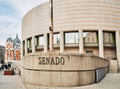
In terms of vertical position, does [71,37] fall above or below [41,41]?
above

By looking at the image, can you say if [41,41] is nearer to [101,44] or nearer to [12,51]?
[101,44]

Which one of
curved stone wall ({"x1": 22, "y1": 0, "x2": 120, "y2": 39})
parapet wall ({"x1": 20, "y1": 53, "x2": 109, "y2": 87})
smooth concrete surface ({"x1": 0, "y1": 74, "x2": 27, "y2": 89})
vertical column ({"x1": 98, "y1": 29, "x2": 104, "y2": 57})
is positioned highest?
curved stone wall ({"x1": 22, "y1": 0, "x2": 120, "y2": 39})

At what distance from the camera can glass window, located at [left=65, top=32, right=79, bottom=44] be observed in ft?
140

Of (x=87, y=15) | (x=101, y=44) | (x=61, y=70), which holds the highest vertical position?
(x=87, y=15)

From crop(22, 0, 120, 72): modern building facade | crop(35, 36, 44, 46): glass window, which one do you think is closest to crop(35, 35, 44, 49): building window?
crop(35, 36, 44, 46): glass window

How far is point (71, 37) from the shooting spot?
4291 cm

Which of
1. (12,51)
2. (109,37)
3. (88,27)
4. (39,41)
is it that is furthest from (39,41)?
(12,51)

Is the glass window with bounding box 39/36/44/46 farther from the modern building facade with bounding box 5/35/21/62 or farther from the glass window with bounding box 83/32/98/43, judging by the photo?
the modern building facade with bounding box 5/35/21/62

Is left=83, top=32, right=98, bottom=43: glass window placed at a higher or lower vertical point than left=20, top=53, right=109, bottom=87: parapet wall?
higher

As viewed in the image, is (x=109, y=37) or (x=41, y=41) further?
(x=41, y=41)

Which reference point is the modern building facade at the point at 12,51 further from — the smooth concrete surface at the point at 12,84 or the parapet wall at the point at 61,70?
the parapet wall at the point at 61,70

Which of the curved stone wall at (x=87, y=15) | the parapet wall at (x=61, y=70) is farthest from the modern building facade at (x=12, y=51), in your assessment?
the parapet wall at (x=61, y=70)

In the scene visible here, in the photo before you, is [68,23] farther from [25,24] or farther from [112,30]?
[25,24]

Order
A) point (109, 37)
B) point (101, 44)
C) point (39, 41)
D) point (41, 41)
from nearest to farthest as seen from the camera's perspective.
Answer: point (101, 44) → point (109, 37) → point (41, 41) → point (39, 41)
